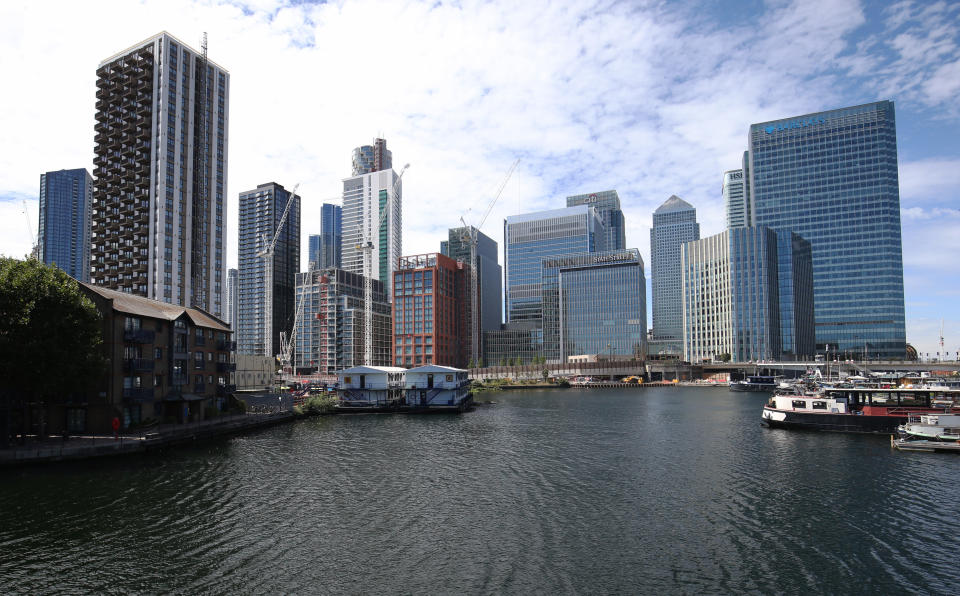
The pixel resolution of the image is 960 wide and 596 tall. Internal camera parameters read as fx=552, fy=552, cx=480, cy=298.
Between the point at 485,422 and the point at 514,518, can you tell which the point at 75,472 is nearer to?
the point at 514,518

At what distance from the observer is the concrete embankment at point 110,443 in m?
52.9

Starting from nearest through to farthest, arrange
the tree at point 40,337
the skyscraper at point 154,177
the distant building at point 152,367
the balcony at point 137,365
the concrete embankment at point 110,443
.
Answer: the concrete embankment at point 110,443, the tree at point 40,337, the distant building at point 152,367, the balcony at point 137,365, the skyscraper at point 154,177

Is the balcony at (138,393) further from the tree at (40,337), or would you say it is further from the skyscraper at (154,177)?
the skyscraper at (154,177)

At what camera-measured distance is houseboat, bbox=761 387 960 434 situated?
7925cm

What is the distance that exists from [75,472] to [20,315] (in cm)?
1663

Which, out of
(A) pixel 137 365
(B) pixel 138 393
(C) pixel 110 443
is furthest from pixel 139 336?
(C) pixel 110 443

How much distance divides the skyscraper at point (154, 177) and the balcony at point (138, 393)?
88.4 m

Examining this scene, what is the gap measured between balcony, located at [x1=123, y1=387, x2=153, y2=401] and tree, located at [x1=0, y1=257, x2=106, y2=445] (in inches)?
259

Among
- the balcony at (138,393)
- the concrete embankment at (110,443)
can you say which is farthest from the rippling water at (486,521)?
the balcony at (138,393)

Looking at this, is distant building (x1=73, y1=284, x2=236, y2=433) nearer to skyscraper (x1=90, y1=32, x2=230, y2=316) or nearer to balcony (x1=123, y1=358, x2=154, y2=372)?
balcony (x1=123, y1=358, x2=154, y2=372)

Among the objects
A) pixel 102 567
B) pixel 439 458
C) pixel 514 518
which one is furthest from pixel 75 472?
pixel 514 518

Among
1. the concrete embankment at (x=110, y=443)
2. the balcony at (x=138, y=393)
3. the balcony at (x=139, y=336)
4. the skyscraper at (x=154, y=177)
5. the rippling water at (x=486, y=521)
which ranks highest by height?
the skyscraper at (x=154, y=177)

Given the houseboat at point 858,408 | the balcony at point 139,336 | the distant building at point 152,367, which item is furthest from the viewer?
the houseboat at point 858,408

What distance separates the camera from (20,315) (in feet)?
178
